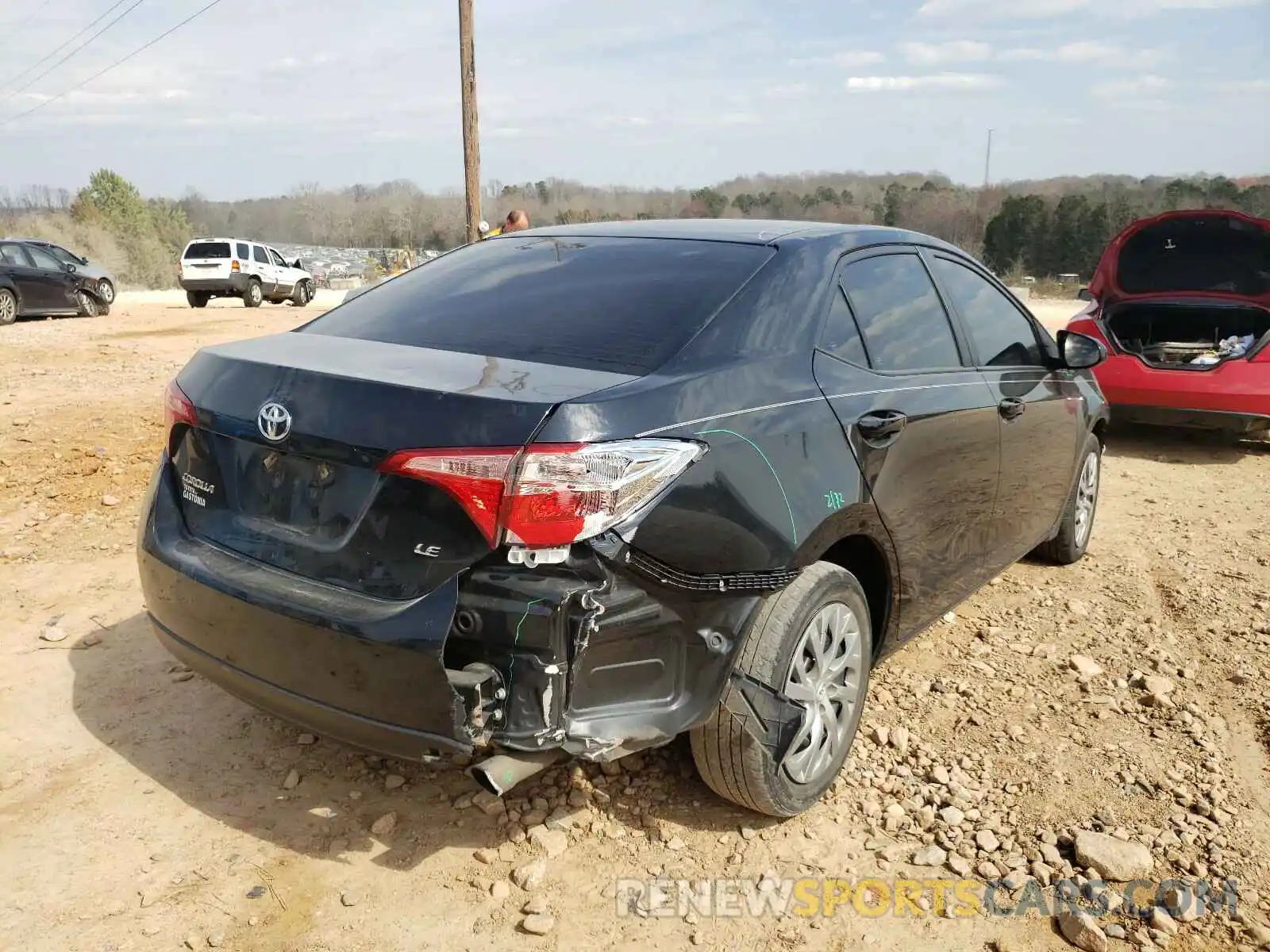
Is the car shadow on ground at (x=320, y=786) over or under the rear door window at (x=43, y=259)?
under

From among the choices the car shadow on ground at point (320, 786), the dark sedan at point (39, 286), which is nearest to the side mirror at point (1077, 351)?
the car shadow on ground at point (320, 786)

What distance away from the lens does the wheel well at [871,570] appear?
2.97m

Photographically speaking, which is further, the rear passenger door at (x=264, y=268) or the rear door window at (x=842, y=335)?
the rear passenger door at (x=264, y=268)

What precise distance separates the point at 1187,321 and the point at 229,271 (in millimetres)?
21146

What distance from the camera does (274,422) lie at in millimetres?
2453

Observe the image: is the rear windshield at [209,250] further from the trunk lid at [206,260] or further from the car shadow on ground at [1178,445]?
the car shadow on ground at [1178,445]

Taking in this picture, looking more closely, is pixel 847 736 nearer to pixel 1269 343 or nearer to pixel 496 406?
pixel 496 406

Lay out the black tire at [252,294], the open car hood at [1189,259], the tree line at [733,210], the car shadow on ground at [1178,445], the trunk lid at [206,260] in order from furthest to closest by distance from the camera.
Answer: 1. the tree line at [733,210]
2. the black tire at [252,294]
3. the trunk lid at [206,260]
4. the open car hood at [1189,259]
5. the car shadow on ground at [1178,445]

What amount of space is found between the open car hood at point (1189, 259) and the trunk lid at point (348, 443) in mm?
7406

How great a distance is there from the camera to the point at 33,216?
60500 millimetres

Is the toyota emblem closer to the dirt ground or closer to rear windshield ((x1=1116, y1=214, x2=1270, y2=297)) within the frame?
the dirt ground

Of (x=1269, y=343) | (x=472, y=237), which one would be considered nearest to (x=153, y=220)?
(x=472, y=237)

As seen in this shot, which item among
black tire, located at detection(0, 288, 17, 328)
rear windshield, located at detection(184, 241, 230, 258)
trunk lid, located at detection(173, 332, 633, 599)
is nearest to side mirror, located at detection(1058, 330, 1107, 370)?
trunk lid, located at detection(173, 332, 633, 599)

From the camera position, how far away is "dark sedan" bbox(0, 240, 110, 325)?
16141 mm
